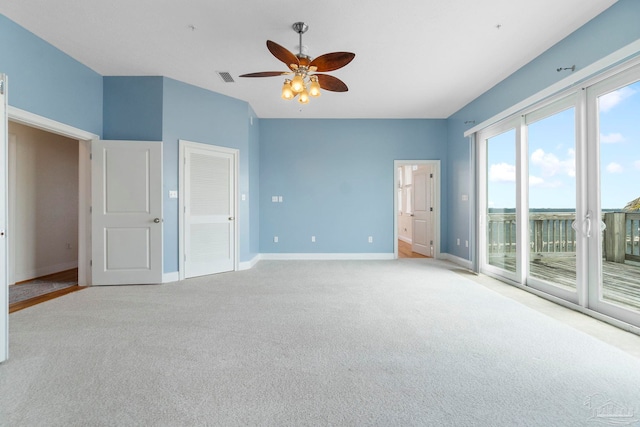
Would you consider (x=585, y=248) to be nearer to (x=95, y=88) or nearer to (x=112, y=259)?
(x=112, y=259)

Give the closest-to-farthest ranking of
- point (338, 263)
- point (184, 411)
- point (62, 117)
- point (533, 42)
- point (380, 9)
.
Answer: point (184, 411), point (380, 9), point (533, 42), point (62, 117), point (338, 263)

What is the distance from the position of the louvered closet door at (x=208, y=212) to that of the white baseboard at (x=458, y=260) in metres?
4.18

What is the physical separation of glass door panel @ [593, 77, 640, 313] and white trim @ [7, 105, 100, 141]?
5.70 m

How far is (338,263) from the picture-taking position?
5.75m

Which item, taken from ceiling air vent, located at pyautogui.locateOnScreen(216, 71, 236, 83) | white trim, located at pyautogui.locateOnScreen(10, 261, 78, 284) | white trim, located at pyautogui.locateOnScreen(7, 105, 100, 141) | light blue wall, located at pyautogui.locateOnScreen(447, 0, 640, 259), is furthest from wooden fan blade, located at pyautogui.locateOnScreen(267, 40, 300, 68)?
white trim, located at pyautogui.locateOnScreen(10, 261, 78, 284)

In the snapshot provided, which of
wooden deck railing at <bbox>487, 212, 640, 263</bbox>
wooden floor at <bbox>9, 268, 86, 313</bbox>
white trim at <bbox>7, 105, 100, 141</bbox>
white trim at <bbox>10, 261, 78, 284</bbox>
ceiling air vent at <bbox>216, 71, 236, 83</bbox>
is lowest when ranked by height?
wooden floor at <bbox>9, 268, 86, 313</bbox>

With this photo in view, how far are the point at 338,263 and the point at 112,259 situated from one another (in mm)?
3660

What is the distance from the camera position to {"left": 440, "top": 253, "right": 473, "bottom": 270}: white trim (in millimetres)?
5301

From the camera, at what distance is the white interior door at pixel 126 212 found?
4051 mm

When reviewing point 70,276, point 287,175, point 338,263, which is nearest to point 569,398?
point 338,263

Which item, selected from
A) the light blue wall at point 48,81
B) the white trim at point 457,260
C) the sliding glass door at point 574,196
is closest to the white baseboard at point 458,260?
the white trim at point 457,260

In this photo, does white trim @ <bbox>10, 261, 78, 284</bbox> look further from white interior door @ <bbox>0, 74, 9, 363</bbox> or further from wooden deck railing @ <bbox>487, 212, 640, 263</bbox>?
wooden deck railing @ <bbox>487, 212, 640, 263</bbox>

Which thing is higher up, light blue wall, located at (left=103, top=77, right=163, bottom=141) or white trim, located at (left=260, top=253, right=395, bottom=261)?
light blue wall, located at (left=103, top=77, right=163, bottom=141)

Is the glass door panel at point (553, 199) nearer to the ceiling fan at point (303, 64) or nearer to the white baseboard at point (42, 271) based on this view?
the ceiling fan at point (303, 64)
